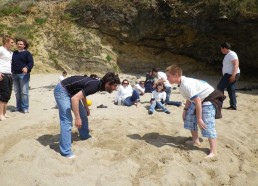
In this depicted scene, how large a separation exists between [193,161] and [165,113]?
9.27 ft

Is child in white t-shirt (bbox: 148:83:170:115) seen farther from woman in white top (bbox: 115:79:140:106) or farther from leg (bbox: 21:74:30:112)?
leg (bbox: 21:74:30:112)

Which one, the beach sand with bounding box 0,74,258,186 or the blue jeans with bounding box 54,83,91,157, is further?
the blue jeans with bounding box 54,83,91,157

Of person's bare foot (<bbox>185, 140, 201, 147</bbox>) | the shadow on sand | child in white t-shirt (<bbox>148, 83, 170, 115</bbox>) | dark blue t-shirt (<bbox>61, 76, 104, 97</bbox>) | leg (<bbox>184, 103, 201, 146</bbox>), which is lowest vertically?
the shadow on sand

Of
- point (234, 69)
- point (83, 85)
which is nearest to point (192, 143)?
point (83, 85)

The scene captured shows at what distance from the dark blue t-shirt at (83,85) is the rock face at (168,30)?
8267 millimetres

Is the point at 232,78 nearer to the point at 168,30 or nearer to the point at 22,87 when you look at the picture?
the point at 22,87

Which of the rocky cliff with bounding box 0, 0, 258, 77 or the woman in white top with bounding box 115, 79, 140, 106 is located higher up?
the rocky cliff with bounding box 0, 0, 258, 77

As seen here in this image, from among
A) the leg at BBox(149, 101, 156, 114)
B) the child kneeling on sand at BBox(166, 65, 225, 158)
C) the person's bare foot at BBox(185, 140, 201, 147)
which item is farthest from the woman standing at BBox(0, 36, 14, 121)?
the person's bare foot at BBox(185, 140, 201, 147)

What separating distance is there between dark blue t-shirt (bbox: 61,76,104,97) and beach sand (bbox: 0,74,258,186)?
38.3 inches

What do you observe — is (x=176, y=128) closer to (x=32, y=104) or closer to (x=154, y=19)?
(x=32, y=104)

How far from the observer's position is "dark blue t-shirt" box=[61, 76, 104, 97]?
496cm

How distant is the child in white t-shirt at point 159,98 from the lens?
A: 816cm

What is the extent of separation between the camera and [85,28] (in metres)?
15.1

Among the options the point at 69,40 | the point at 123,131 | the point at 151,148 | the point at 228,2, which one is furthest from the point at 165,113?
the point at 69,40
